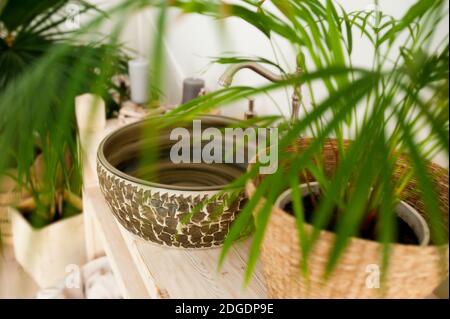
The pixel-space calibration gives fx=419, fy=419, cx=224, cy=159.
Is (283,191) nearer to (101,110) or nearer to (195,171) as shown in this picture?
(195,171)

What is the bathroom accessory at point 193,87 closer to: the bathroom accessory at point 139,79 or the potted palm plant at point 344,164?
the bathroom accessory at point 139,79

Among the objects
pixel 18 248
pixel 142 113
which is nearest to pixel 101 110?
pixel 142 113

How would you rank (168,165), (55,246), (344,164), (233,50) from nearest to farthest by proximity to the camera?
1. (344,164)
2. (233,50)
3. (168,165)
4. (55,246)

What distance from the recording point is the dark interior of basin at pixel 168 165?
805 mm

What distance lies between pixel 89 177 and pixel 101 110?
200mm

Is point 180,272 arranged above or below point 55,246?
above

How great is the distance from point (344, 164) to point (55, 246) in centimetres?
121

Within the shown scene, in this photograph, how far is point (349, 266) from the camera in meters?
Result: 0.41

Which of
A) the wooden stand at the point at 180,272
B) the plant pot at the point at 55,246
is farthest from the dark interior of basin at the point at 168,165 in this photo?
the plant pot at the point at 55,246

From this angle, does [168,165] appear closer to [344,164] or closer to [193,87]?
[193,87]

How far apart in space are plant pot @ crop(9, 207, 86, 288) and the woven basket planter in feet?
3.21

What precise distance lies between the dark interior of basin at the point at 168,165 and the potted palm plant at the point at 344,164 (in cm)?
30

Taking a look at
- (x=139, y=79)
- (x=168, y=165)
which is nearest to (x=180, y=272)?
(x=168, y=165)

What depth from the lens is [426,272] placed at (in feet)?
1.38
